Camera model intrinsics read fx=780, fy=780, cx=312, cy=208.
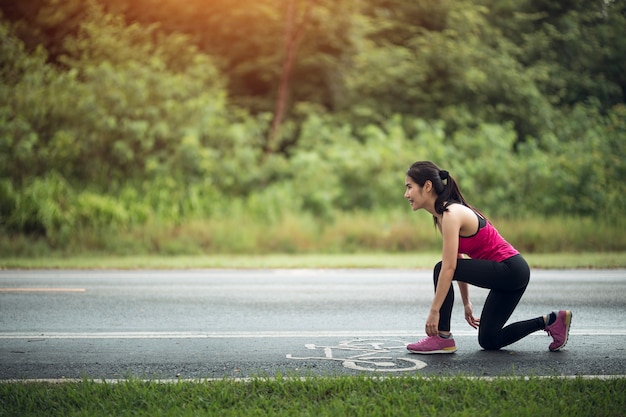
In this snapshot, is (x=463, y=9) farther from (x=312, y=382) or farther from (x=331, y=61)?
(x=312, y=382)

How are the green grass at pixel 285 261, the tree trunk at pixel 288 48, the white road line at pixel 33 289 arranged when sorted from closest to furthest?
the white road line at pixel 33 289 < the green grass at pixel 285 261 < the tree trunk at pixel 288 48

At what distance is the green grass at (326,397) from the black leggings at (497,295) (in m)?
1.07

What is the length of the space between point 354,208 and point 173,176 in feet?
16.7

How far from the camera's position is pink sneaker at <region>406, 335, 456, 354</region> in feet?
21.1

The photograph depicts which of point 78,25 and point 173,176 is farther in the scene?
point 78,25

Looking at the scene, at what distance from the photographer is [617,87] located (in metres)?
29.3

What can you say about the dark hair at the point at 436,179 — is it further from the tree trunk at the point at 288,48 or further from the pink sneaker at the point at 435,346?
the tree trunk at the point at 288,48

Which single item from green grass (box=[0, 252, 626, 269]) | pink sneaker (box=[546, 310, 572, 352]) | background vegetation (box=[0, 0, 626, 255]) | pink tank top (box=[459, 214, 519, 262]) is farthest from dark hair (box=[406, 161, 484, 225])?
background vegetation (box=[0, 0, 626, 255])

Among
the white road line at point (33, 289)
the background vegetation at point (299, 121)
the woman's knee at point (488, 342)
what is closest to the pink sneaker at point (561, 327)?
the woman's knee at point (488, 342)

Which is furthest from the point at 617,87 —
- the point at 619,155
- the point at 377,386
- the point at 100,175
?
the point at 377,386

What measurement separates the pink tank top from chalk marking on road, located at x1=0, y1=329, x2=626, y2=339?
1.29 m

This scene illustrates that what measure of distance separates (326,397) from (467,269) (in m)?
1.83

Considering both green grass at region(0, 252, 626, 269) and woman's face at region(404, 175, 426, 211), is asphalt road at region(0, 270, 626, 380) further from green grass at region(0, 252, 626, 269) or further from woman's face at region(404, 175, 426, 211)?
green grass at region(0, 252, 626, 269)

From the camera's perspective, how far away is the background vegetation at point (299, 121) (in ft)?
60.3
